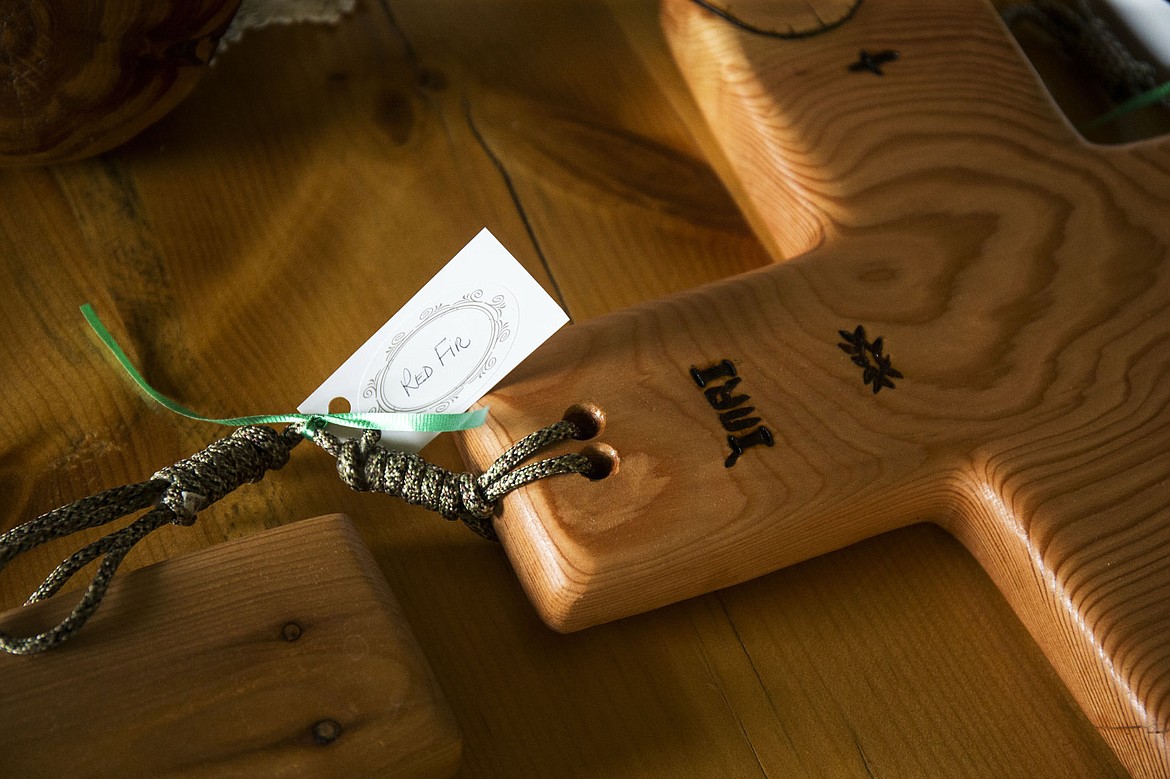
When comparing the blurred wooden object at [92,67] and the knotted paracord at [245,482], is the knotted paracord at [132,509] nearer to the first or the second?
the knotted paracord at [245,482]

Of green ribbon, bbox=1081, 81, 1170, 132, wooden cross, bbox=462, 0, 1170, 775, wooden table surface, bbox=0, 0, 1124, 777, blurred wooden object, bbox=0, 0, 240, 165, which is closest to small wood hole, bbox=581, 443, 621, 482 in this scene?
wooden cross, bbox=462, 0, 1170, 775

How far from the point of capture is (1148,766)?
1.93ft

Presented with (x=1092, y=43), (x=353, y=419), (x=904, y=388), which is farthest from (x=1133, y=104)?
(x=353, y=419)

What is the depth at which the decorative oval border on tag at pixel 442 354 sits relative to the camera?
63cm

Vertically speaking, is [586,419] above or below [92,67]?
below

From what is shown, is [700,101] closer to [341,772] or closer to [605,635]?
[605,635]

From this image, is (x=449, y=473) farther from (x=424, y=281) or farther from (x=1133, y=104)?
(x=1133, y=104)

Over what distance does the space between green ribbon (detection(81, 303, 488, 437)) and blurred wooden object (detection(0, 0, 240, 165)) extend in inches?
4.7

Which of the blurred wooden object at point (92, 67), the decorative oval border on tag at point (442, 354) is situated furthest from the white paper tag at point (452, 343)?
the blurred wooden object at point (92, 67)

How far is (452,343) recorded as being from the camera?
2.10ft

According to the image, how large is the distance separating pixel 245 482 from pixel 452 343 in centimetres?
15

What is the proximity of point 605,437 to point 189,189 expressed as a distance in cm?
40

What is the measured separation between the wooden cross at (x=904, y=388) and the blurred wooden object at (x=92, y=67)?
1.07ft

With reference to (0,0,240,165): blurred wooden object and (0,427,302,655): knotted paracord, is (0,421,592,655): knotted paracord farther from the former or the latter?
(0,0,240,165): blurred wooden object
